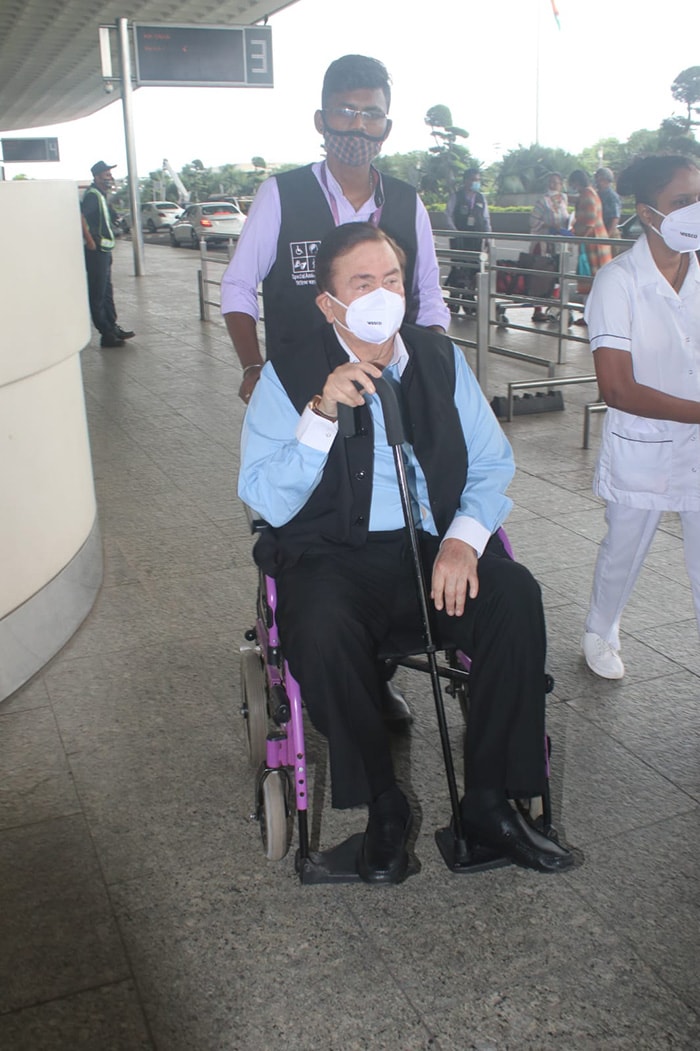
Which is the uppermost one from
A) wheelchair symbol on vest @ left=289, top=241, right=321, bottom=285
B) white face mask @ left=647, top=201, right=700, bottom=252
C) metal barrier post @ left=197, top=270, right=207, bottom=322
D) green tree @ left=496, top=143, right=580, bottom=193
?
green tree @ left=496, top=143, right=580, bottom=193

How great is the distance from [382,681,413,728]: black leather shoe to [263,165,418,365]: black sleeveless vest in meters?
1.11

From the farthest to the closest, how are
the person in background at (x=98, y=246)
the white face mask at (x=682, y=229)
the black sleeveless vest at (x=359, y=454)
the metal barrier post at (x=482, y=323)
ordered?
1. the person in background at (x=98, y=246)
2. the metal barrier post at (x=482, y=323)
3. the white face mask at (x=682, y=229)
4. the black sleeveless vest at (x=359, y=454)

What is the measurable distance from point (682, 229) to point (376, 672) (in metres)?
1.62

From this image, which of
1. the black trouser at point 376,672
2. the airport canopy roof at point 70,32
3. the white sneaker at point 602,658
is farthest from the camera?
the airport canopy roof at point 70,32

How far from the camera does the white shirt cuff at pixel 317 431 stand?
7.47ft

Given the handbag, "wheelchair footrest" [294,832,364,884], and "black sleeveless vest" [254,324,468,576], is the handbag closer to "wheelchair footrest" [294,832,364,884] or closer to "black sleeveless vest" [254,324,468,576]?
"black sleeveless vest" [254,324,468,576]

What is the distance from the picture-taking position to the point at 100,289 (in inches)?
387

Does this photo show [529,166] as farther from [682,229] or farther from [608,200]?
[682,229]

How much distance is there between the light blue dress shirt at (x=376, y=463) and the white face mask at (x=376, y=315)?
0.59 ft

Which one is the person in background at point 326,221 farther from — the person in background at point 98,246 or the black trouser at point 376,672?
the person in background at point 98,246

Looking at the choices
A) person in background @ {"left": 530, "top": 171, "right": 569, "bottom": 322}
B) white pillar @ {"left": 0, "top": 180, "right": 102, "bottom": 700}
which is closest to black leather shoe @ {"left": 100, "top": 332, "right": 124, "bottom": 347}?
person in background @ {"left": 530, "top": 171, "right": 569, "bottom": 322}

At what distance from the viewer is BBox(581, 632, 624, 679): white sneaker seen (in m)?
3.24

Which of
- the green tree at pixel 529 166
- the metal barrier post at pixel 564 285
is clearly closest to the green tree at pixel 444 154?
the green tree at pixel 529 166

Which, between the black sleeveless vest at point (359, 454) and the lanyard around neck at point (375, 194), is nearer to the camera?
the black sleeveless vest at point (359, 454)
